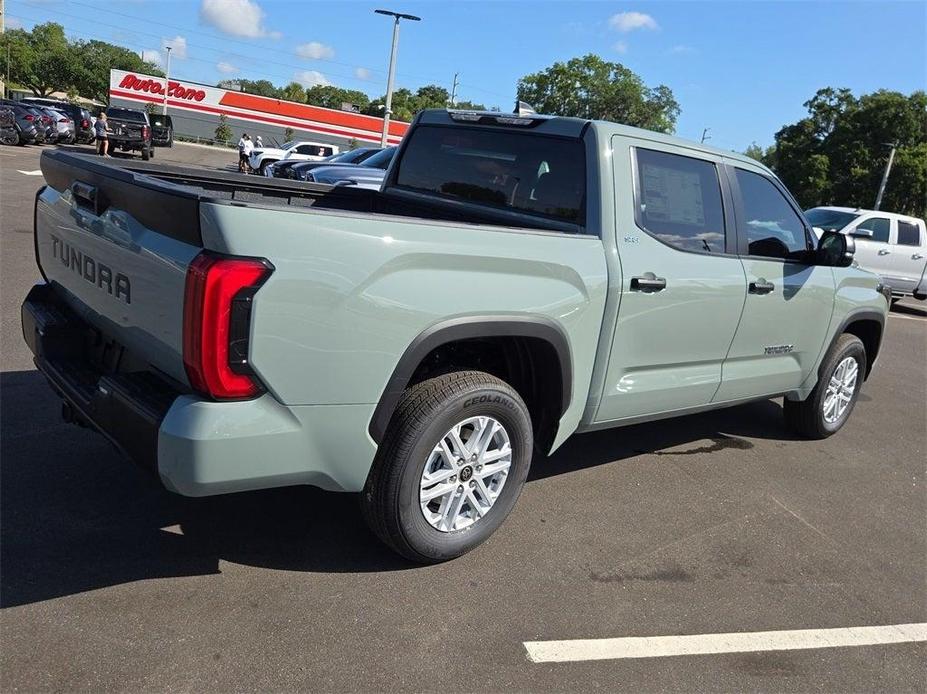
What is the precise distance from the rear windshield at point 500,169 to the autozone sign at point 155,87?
56.1 meters

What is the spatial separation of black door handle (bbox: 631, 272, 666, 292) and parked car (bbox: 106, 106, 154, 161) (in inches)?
1181

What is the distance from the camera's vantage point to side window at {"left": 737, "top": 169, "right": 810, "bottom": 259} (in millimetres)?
4305

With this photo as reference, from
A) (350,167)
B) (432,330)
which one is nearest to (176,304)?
(432,330)

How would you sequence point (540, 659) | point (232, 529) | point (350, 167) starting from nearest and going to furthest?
point (540, 659), point (232, 529), point (350, 167)

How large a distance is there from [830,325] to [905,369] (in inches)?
193

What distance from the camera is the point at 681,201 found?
387 centimetres

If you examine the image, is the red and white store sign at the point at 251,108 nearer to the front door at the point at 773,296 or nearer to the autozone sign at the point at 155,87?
the autozone sign at the point at 155,87

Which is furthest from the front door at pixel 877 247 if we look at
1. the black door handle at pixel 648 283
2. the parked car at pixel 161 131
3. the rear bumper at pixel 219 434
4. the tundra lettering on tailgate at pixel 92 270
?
the parked car at pixel 161 131

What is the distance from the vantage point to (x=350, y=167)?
14.3m

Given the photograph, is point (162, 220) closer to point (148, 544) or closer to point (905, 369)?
point (148, 544)

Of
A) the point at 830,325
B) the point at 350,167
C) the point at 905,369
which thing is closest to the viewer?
the point at 830,325

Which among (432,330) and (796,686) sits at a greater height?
(432,330)

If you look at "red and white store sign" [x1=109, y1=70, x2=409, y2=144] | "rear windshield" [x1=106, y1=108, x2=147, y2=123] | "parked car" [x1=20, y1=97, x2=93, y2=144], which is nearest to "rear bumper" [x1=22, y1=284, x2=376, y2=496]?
"rear windshield" [x1=106, y1=108, x2=147, y2=123]

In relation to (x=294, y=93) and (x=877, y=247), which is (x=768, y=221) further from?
(x=294, y=93)
